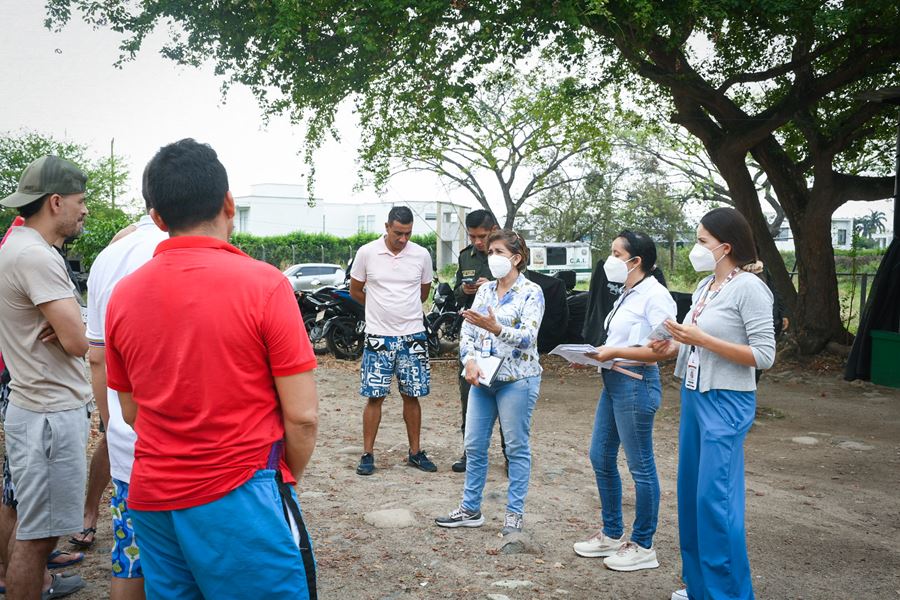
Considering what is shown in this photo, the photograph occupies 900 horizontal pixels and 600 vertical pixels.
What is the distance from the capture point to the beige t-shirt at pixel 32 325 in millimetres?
3090

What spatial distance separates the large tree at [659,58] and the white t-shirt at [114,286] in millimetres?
6395

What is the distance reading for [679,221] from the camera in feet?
123

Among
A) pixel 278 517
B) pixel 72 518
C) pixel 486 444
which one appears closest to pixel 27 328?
pixel 72 518

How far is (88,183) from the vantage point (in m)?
24.8

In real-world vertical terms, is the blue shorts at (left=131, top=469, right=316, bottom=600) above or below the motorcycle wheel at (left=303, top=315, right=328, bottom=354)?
above

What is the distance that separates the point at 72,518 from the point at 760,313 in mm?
2968

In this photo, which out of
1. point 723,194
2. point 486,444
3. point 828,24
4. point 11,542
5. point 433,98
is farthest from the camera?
point 723,194

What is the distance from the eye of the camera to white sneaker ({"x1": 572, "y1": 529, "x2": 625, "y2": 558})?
4203mm

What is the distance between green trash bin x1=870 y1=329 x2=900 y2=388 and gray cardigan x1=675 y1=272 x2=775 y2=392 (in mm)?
6678

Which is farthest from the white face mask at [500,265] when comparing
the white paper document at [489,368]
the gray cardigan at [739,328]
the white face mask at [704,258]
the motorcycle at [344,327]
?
the motorcycle at [344,327]

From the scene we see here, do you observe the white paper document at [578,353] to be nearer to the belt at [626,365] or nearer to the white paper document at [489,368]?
the belt at [626,365]

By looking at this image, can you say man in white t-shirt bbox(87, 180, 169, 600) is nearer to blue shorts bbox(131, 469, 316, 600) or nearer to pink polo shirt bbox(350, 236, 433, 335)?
blue shorts bbox(131, 469, 316, 600)

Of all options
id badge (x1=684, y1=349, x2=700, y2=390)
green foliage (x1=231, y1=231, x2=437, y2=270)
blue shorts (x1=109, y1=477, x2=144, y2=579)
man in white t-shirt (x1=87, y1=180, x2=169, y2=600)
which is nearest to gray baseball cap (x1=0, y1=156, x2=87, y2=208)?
man in white t-shirt (x1=87, y1=180, x2=169, y2=600)

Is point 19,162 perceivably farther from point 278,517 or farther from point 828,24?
point 278,517
